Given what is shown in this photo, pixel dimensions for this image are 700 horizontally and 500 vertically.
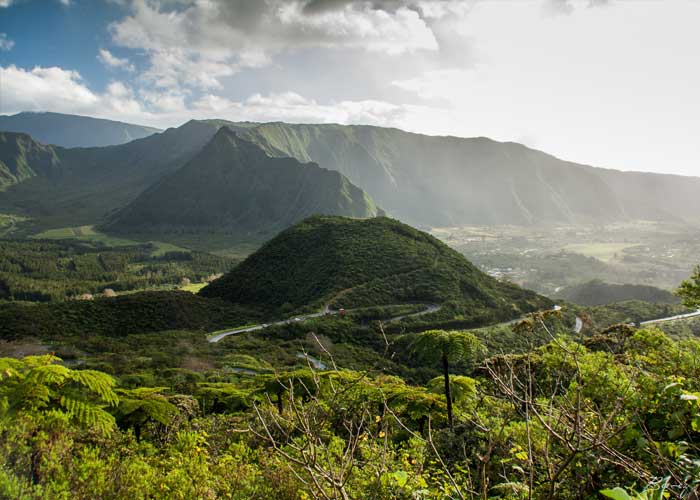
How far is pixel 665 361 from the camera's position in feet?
41.4

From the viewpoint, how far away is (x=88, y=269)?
5974 inches

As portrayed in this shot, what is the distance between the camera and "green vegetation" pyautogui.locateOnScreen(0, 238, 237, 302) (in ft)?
392

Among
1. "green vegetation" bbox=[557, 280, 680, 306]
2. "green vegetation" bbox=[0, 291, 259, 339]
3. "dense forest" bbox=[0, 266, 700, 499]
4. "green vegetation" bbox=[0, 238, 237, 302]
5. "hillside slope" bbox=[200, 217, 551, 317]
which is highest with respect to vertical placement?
"dense forest" bbox=[0, 266, 700, 499]

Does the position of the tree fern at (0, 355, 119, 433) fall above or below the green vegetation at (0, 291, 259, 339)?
above

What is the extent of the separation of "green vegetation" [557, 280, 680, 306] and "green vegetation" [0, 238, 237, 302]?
12426cm

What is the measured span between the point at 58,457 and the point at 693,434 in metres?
10.1

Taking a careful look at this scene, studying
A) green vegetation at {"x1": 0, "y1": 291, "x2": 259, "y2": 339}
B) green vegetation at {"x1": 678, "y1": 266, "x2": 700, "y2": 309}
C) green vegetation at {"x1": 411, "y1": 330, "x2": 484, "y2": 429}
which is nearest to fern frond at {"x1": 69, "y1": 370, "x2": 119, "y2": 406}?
green vegetation at {"x1": 411, "y1": 330, "x2": 484, "y2": 429}

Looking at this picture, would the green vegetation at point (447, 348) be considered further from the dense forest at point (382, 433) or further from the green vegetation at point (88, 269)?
the green vegetation at point (88, 269)

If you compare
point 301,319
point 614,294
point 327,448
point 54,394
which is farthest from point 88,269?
point 614,294

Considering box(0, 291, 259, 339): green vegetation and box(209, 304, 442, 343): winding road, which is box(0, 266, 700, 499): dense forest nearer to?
box(209, 304, 442, 343): winding road

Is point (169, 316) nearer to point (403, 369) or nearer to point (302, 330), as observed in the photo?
point (302, 330)

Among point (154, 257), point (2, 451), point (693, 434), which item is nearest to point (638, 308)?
point (693, 434)

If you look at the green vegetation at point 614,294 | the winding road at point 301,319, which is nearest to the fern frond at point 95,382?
the winding road at point 301,319

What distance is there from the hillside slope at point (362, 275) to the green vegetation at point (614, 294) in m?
55.6
